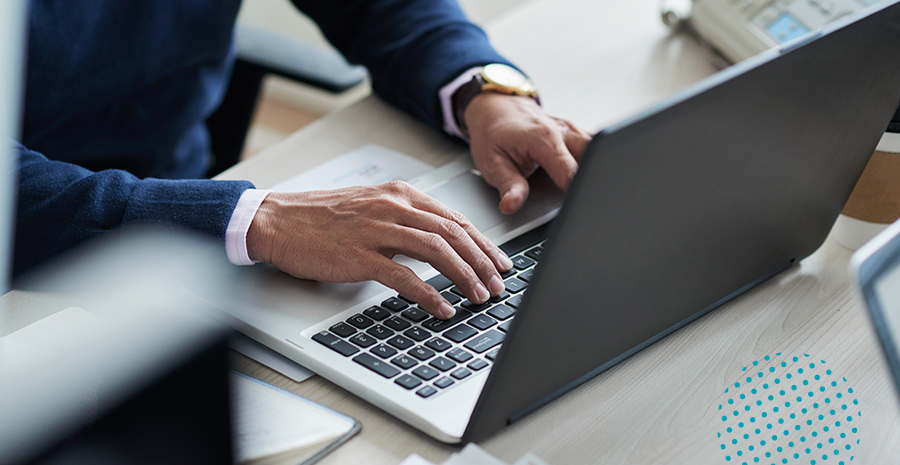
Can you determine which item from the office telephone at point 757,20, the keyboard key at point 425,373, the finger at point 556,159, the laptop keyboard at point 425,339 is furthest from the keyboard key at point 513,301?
the office telephone at point 757,20

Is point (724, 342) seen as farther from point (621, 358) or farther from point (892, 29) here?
point (892, 29)

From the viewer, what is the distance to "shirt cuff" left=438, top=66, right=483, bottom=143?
0.89 meters

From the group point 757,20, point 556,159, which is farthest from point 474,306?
point 757,20

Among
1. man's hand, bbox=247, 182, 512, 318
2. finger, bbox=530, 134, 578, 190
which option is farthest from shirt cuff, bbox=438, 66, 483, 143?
man's hand, bbox=247, 182, 512, 318

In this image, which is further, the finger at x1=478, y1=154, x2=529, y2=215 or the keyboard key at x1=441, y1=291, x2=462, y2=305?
the finger at x1=478, y1=154, x2=529, y2=215

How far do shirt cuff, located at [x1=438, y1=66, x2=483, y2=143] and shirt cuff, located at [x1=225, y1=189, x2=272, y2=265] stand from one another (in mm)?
317

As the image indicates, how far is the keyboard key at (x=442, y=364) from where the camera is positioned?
528 millimetres

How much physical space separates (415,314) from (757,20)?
2.43 feet

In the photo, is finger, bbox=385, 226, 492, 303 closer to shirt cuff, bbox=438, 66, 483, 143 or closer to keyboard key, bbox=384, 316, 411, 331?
keyboard key, bbox=384, 316, 411, 331

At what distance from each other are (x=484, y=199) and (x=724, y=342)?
289 mm

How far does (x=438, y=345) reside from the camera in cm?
55

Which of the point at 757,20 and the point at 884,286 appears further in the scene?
the point at 757,20

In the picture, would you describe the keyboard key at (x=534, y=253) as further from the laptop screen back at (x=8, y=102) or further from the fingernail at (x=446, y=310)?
the laptop screen back at (x=8, y=102)

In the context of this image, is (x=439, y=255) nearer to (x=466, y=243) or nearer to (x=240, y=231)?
(x=466, y=243)
